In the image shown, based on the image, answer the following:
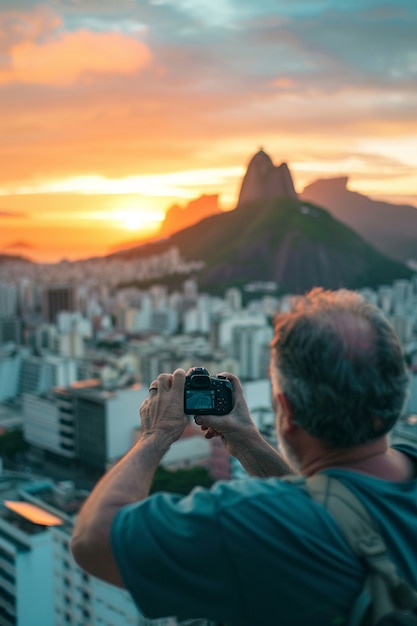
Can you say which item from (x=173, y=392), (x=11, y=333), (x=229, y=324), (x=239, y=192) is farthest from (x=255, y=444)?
(x=239, y=192)

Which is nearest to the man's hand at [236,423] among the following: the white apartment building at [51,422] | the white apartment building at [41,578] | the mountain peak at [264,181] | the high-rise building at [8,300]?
the white apartment building at [41,578]

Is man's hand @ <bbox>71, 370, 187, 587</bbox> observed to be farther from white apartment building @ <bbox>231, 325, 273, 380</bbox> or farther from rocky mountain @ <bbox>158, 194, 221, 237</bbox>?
rocky mountain @ <bbox>158, 194, 221, 237</bbox>

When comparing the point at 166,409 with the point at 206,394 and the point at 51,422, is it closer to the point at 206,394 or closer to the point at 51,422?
the point at 206,394

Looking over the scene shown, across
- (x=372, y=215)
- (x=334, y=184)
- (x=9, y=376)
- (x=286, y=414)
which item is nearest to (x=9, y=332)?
(x=9, y=376)

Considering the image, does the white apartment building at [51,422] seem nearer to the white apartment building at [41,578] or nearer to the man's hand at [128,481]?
the white apartment building at [41,578]

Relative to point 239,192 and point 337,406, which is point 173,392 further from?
point 239,192

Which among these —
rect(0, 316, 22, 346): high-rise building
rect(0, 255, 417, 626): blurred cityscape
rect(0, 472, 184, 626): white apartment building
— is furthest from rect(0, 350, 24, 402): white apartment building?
rect(0, 472, 184, 626): white apartment building
